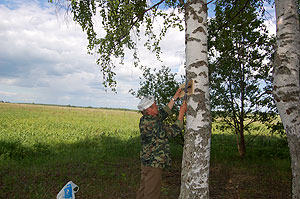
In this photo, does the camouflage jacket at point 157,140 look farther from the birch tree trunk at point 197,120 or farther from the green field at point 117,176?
the green field at point 117,176

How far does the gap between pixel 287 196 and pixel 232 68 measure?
5517 millimetres

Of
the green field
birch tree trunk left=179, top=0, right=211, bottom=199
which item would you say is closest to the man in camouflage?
birch tree trunk left=179, top=0, right=211, bottom=199

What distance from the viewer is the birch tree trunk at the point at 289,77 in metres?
3.81

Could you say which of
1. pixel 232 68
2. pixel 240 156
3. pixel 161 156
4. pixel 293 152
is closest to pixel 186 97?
pixel 161 156

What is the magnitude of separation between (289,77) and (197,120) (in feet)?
5.89

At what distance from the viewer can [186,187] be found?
3.52 m

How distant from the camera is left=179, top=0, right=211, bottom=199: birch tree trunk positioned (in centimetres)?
345

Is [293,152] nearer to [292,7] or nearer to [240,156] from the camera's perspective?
[292,7]

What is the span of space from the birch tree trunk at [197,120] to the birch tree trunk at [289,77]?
4.53ft

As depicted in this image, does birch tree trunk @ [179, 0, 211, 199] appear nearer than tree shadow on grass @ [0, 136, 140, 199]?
Yes

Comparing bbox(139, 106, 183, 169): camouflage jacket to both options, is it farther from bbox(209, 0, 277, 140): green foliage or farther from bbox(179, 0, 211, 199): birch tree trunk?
bbox(209, 0, 277, 140): green foliage

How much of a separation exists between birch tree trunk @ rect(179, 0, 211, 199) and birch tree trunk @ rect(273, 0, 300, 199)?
1.38 m

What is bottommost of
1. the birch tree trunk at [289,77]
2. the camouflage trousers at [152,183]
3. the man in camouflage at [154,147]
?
the camouflage trousers at [152,183]

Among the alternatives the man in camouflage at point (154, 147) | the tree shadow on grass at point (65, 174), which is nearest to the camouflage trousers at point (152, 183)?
the man in camouflage at point (154, 147)
